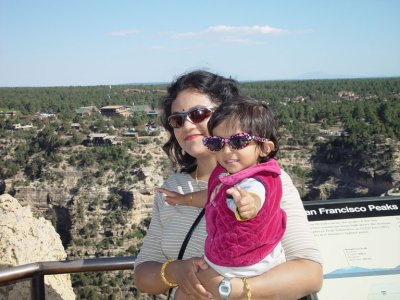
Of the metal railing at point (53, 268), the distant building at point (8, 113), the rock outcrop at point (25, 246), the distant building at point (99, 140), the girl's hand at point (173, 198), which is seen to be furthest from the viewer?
the distant building at point (8, 113)

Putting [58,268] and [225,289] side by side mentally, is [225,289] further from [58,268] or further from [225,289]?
[58,268]

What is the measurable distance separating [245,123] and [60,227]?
23.0m

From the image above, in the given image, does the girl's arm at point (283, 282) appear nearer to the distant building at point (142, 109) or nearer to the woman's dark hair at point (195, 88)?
the woman's dark hair at point (195, 88)

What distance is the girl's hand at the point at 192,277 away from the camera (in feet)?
4.35

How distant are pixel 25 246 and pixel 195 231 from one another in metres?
2.29

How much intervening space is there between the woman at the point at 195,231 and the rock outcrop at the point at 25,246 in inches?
65.1

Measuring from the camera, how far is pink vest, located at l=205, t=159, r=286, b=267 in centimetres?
126

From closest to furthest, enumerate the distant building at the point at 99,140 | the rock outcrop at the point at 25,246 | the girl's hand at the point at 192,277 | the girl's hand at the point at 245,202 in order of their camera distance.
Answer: the girl's hand at the point at 245,202
the girl's hand at the point at 192,277
the rock outcrop at the point at 25,246
the distant building at the point at 99,140

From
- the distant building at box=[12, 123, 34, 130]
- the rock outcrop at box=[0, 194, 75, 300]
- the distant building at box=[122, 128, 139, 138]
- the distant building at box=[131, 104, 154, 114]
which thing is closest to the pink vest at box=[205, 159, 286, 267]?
the rock outcrop at box=[0, 194, 75, 300]

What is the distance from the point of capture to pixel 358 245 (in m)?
1.73

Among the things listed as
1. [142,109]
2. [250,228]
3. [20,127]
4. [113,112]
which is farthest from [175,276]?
[142,109]

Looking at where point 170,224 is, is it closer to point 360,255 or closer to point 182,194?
point 182,194

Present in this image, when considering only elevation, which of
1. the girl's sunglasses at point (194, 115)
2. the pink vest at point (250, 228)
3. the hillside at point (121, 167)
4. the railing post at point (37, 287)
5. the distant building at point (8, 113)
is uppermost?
the girl's sunglasses at point (194, 115)

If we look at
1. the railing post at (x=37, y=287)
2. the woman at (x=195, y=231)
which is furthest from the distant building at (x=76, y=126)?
the woman at (x=195, y=231)
